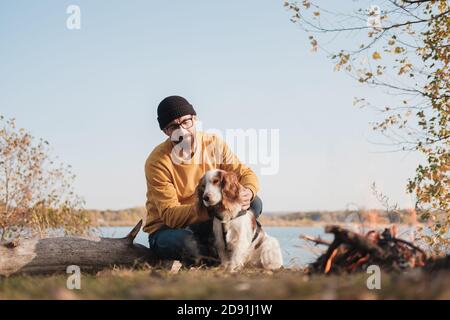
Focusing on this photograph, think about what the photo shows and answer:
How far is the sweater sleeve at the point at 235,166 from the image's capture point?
583cm

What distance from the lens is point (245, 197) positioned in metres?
5.45

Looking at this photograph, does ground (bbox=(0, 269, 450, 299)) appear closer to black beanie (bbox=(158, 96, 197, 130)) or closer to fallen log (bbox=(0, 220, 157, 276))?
fallen log (bbox=(0, 220, 157, 276))

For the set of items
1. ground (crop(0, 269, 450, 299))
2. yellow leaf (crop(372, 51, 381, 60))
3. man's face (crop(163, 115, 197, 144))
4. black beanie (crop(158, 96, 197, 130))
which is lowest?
ground (crop(0, 269, 450, 299))

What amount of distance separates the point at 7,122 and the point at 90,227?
2.55 m

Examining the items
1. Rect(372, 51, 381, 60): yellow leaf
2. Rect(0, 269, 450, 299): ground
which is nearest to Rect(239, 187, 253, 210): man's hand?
Rect(0, 269, 450, 299): ground

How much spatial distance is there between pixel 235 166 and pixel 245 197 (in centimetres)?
58

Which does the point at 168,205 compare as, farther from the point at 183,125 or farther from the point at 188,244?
the point at 183,125

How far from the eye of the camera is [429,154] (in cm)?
793

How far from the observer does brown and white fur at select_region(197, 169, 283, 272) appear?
5.26 metres

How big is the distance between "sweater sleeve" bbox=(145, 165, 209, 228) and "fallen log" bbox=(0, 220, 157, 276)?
0.48 metres

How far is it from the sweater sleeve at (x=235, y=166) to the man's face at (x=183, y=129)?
37 cm

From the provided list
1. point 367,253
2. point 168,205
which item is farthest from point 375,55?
point 367,253
